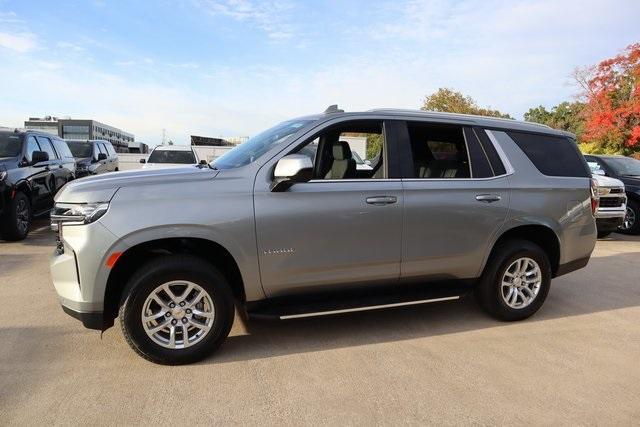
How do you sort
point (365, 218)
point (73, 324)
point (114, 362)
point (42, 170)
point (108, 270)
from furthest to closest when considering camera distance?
point (42, 170) → point (73, 324) → point (365, 218) → point (114, 362) → point (108, 270)

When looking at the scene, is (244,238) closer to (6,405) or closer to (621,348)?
(6,405)

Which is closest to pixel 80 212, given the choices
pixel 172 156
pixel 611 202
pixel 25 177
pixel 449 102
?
pixel 25 177

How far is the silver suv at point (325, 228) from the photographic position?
3514 mm

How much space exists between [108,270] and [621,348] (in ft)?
13.8

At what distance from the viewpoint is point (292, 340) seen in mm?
4191

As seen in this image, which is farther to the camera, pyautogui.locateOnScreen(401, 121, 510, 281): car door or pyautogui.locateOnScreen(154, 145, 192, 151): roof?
pyautogui.locateOnScreen(154, 145, 192, 151): roof

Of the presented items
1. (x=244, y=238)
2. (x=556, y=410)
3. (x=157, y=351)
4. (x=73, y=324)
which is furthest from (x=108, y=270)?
(x=556, y=410)

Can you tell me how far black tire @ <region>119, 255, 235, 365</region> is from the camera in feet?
11.5

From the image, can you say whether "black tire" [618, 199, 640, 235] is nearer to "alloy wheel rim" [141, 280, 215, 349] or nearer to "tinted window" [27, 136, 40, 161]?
"alloy wheel rim" [141, 280, 215, 349]

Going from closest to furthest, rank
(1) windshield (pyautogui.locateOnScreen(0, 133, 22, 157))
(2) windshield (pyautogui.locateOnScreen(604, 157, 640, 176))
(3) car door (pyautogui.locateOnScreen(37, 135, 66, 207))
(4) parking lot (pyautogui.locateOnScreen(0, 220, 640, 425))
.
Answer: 1. (4) parking lot (pyautogui.locateOnScreen(0, 220, 640, 425))
2. (1) windshield (pyautogui.locateOnScreen(0, 133, 22, 157))
3. (3) car door (pyautogui.locateOnScreen(37, 135, 66, 207))
4. (2) windshield (pyautogui.locateOnScreen(604, 157, 640, 176))

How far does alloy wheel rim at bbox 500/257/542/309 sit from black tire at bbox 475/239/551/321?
0.10 ft

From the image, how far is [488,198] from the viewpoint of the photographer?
445cm

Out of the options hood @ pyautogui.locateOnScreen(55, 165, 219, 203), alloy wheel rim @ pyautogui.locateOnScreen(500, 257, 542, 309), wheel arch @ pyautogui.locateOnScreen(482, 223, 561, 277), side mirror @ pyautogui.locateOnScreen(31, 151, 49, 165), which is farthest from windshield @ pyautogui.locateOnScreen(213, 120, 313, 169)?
side mirror @ pyautogui.locateOnScreen(31, 151, 49, 165)

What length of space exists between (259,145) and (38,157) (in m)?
6.44
